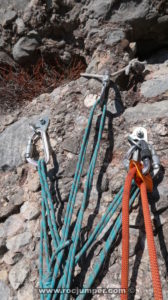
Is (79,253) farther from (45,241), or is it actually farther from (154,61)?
(154,61)

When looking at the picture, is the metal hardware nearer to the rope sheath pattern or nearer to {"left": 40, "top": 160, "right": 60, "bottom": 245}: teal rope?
the rope sheath pattern

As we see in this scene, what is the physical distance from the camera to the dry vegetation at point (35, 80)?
219cm

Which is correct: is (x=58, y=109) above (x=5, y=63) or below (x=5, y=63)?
below

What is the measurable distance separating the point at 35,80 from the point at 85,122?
0.80 metres

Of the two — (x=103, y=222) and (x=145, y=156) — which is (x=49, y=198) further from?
(x=145, y=156)

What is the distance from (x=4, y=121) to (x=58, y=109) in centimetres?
43

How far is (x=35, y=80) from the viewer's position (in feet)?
7.48

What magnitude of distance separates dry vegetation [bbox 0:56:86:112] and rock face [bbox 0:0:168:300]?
44 millimetres

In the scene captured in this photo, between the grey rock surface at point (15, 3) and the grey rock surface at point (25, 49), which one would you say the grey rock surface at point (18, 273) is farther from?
the grey rock surface at point (15, 3)

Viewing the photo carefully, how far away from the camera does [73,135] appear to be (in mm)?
1660

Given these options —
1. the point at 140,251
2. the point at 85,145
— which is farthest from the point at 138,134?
the point at 140,251

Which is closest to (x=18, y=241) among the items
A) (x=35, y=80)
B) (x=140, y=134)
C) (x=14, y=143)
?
(x=14, y=143)

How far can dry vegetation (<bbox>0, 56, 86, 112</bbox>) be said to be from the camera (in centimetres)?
219

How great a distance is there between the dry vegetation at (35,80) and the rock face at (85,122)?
0.04 meters
